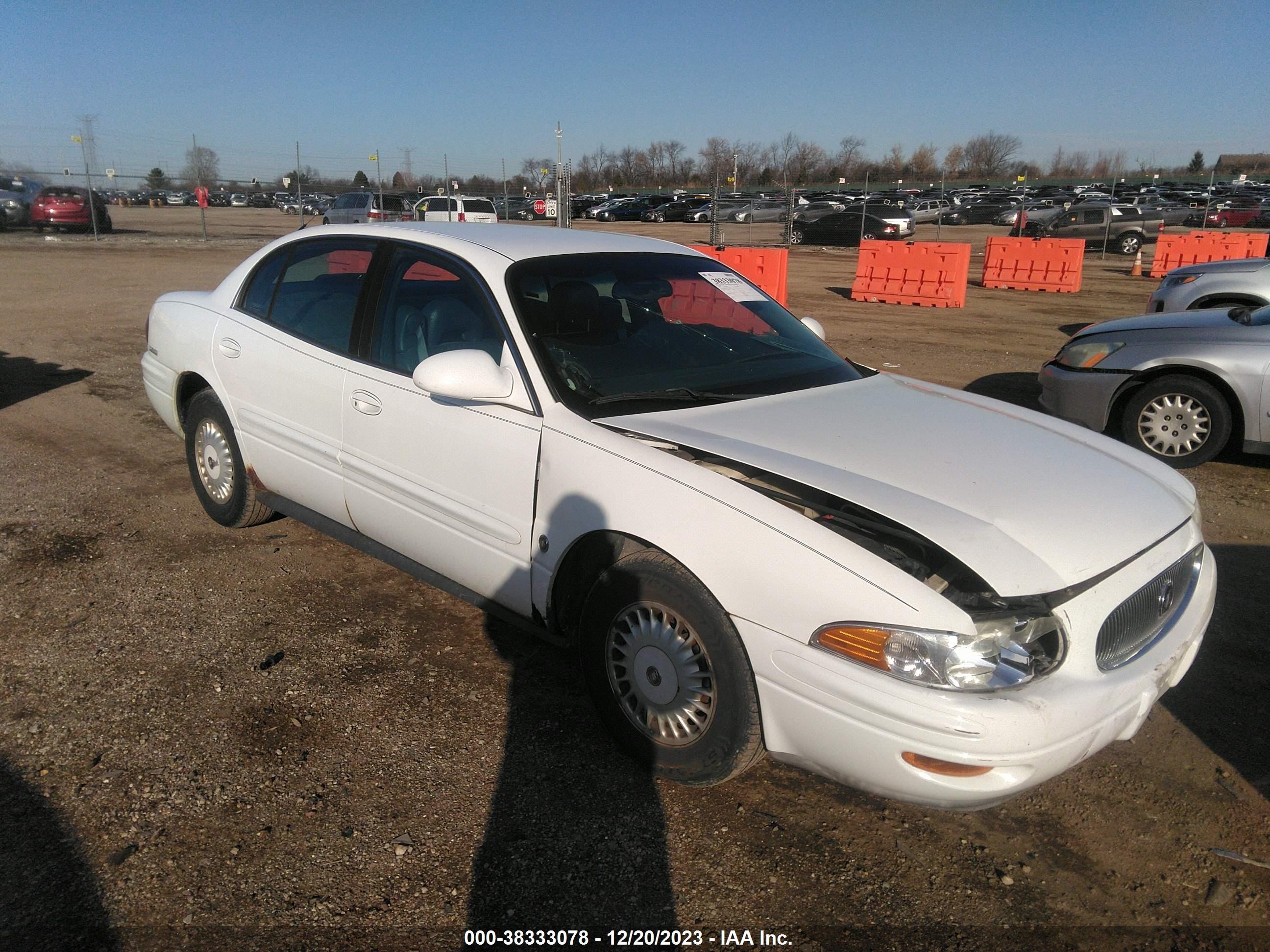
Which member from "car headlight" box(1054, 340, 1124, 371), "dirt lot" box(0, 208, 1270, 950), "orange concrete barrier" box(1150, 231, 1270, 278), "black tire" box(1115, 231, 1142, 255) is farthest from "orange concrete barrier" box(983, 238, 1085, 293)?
"dirt lot" box(0, 208, 1270, 950)

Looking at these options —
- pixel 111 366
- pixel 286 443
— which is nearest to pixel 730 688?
pixel 286 443

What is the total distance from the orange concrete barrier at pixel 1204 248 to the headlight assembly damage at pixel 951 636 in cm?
1824

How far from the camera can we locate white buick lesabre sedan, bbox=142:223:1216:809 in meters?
2.33

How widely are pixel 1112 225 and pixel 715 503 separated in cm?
2982

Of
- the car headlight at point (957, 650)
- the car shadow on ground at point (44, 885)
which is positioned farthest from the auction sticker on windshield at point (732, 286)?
the car shadow on ground at point (44, 885)

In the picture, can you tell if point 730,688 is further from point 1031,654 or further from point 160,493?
point 160,493

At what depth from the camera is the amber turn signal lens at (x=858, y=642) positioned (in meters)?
2.30

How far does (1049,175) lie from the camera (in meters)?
102

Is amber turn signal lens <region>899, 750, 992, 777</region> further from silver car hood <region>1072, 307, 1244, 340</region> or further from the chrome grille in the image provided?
silver car hood <region>1072, 307, 1244, 340</region>

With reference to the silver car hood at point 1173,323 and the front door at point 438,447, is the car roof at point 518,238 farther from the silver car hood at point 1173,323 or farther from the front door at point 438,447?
the silver car hood at point 1173,323

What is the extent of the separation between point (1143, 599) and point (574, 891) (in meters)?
1.82

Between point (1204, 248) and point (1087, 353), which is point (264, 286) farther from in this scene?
point (1204, 248)

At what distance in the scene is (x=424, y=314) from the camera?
3.67 metres

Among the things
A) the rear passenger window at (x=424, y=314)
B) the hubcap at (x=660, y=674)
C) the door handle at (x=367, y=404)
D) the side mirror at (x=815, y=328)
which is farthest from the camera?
the side mirror at (x=815, y=328)
